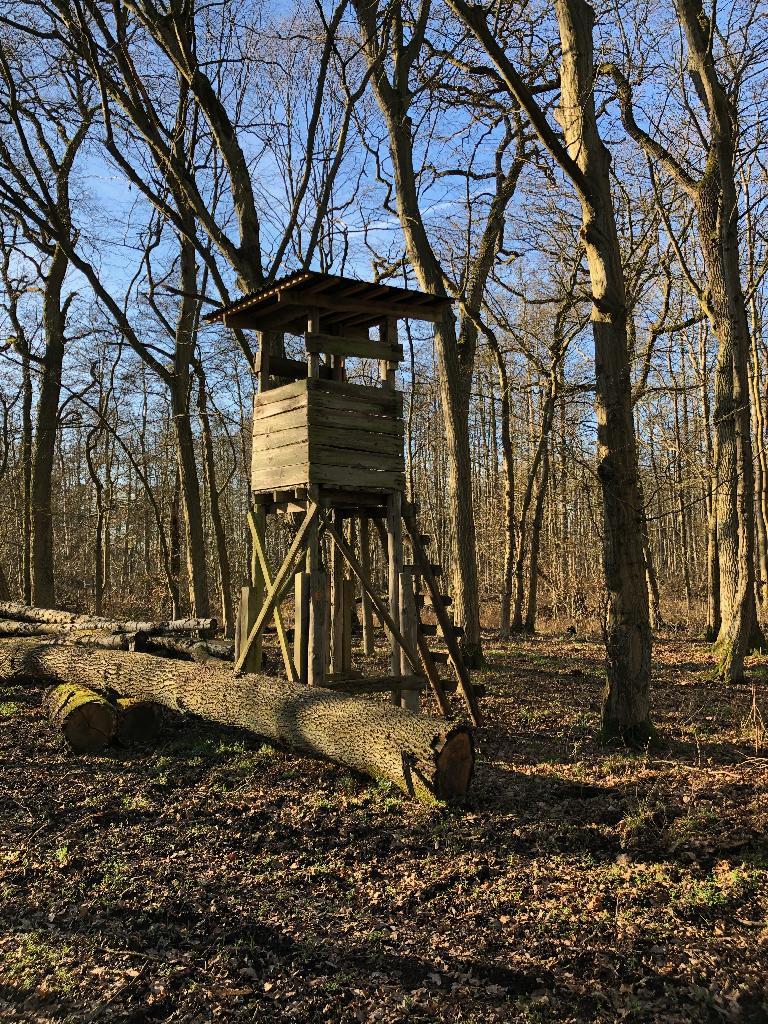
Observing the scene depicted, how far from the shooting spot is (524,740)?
8.16 meters

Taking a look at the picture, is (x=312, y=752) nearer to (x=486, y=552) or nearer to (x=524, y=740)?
(x=524, y=740)

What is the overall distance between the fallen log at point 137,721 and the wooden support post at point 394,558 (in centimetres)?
294

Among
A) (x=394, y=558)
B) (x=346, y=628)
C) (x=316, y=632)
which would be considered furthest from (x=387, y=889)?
(x=346, y=628)

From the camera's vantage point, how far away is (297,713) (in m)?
7.51

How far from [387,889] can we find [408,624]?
4.49m

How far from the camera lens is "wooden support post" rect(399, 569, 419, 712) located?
30.1 feet

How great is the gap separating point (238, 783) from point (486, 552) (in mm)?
26888

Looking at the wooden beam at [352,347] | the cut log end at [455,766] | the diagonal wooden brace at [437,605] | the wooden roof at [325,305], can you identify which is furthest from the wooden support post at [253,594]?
the cut log end at [455,766]

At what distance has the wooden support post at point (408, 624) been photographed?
917 cm

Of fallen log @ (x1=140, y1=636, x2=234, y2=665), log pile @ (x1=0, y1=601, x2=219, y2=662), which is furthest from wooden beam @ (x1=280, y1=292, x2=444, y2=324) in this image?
log pile @ (x1=0, y1=601, x2=219, y2=662)

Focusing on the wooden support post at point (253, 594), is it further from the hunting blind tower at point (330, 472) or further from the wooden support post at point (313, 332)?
the wooden support post at point (313, 332)

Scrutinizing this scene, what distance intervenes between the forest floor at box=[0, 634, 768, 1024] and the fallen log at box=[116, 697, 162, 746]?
1.65 ft

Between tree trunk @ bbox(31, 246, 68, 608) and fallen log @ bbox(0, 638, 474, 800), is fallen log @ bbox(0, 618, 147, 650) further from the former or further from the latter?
tree trunk @ bbox(31, 246, 68, 608)

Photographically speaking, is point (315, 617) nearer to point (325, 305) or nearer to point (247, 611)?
point (247, 611)
